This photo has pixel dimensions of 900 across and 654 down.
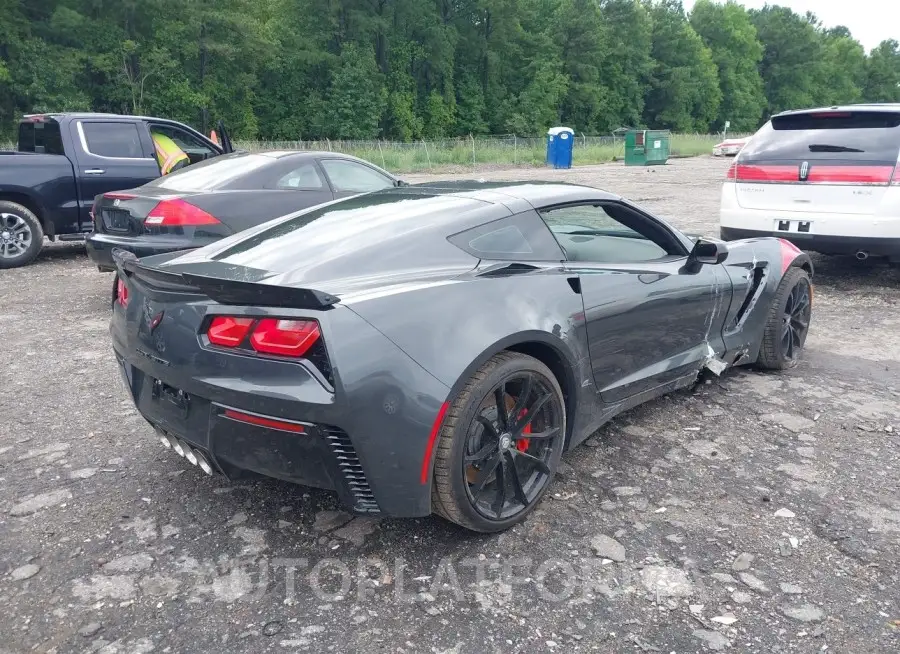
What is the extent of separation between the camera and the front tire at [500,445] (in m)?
2.71

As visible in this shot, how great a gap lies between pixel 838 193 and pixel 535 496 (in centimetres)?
519

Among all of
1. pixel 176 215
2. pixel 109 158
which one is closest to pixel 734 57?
pixel 109 158

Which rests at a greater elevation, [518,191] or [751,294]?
[518,191]

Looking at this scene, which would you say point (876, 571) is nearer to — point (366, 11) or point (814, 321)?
point (814, 321)

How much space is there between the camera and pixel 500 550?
2898 millimetres

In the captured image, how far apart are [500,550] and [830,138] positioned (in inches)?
232

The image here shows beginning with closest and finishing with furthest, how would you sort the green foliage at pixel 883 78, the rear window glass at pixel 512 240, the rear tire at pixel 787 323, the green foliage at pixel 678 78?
the rear window glass at pixel 512 240 → the rear tire at pixel 787 323 → the green foliage at pixel 678 78 → the green foliage at pixel 883 78

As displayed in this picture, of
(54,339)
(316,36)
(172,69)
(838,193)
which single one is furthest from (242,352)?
(316,36)

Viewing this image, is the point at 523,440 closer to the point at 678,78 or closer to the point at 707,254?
the point at 707,254

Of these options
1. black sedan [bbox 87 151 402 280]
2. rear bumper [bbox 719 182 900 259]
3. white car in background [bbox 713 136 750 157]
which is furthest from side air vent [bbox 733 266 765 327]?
white car in background [bbox 713 136 750 157]

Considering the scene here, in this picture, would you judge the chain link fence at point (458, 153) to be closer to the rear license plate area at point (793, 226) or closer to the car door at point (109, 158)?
the car door at point (109, 158)

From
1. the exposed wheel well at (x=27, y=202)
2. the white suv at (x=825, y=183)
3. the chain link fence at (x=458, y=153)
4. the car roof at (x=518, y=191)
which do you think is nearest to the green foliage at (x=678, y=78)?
the chain link fence at (x=458, y=153)

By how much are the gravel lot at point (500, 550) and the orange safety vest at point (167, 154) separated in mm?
5554

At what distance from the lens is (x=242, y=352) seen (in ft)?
8.50
